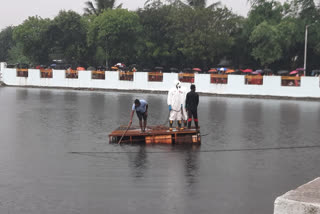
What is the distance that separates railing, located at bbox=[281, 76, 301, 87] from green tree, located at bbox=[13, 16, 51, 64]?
25680 mm

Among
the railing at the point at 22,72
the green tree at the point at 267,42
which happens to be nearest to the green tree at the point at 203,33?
the green tree at the point at 267,42

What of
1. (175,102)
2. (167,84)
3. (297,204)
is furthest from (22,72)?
(297,204)

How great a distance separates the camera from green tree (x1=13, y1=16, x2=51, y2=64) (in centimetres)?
5119

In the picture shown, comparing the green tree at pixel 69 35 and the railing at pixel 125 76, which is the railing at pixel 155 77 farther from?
the green tree at pixel 69 35

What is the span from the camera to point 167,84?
3734 centimetres

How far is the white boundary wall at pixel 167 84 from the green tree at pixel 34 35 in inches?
325

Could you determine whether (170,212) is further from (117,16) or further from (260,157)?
(117,16)

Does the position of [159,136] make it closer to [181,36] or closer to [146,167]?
[146,167]

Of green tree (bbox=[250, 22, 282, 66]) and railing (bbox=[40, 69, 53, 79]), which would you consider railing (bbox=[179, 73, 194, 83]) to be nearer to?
green tree (bbox=[250, 22, 282, 66])

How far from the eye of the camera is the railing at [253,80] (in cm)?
3475

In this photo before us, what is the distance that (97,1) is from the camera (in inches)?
2263

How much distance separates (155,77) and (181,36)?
10.3 metres

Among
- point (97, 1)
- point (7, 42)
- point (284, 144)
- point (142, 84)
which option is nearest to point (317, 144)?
point (284, 144)

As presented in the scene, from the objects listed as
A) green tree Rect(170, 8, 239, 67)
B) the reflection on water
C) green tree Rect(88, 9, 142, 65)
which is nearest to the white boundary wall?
green tree Rect(88, 9, 142, 65)
